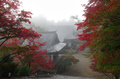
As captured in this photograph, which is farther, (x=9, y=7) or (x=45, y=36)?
(x=45, y=36)

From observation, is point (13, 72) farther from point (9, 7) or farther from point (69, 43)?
point (69, 43)

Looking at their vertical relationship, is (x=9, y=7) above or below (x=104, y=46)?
above

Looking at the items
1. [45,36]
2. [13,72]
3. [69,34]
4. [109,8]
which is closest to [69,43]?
[69,34]

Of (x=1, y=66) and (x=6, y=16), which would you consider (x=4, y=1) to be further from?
(x=1, y=66)

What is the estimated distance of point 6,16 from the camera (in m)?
3.29

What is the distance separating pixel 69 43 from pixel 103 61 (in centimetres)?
1606

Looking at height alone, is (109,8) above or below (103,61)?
above

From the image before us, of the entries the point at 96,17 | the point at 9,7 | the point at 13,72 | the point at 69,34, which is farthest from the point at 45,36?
the point at 69,34

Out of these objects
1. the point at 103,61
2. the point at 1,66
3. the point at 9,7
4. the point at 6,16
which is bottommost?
the point at 1,66

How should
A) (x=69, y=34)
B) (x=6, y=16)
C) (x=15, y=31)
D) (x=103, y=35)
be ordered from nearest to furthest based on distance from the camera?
(x=103, y=35) < (x=6, y=16) < (x=15, y=31) < (x=69, y=34)

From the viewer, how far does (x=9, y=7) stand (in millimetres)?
3340

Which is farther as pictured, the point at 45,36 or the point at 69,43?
the point at 69,43

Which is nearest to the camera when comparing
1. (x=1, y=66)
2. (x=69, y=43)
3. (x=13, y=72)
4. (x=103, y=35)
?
(x=103, y=35)

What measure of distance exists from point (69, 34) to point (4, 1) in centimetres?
1911
